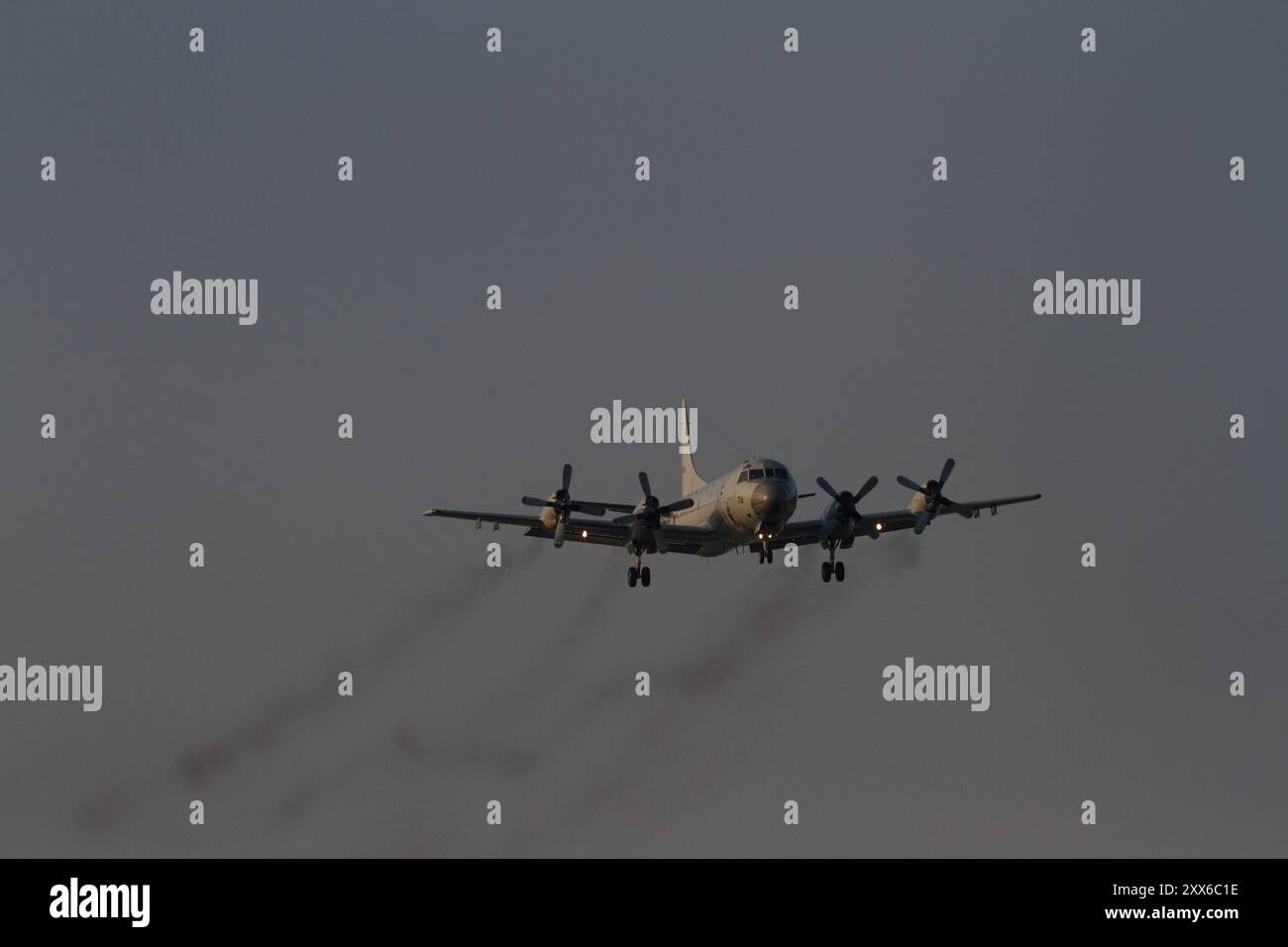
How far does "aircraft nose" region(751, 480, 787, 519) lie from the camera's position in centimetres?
8412

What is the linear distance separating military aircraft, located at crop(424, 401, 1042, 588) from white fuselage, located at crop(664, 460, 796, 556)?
0.04m

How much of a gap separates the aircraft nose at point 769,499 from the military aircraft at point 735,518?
4 cm

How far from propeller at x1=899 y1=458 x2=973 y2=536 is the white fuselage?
6530 mm

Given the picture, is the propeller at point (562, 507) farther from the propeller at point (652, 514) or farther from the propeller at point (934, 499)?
the propeller at point (934, 499)

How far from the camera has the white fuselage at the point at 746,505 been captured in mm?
84375

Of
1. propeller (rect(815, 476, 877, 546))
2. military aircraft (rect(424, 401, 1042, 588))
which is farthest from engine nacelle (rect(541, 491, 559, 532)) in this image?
propeller (rect(815, 476, 877, 546))

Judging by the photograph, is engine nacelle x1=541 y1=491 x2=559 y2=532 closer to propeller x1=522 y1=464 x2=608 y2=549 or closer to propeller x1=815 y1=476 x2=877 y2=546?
propeller x1=522 y1=464 x2=608 y2=549

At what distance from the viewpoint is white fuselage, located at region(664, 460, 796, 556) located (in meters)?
84.4

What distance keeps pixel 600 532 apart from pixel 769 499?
8.61 meters

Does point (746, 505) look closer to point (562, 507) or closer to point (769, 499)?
point (769, 499)
